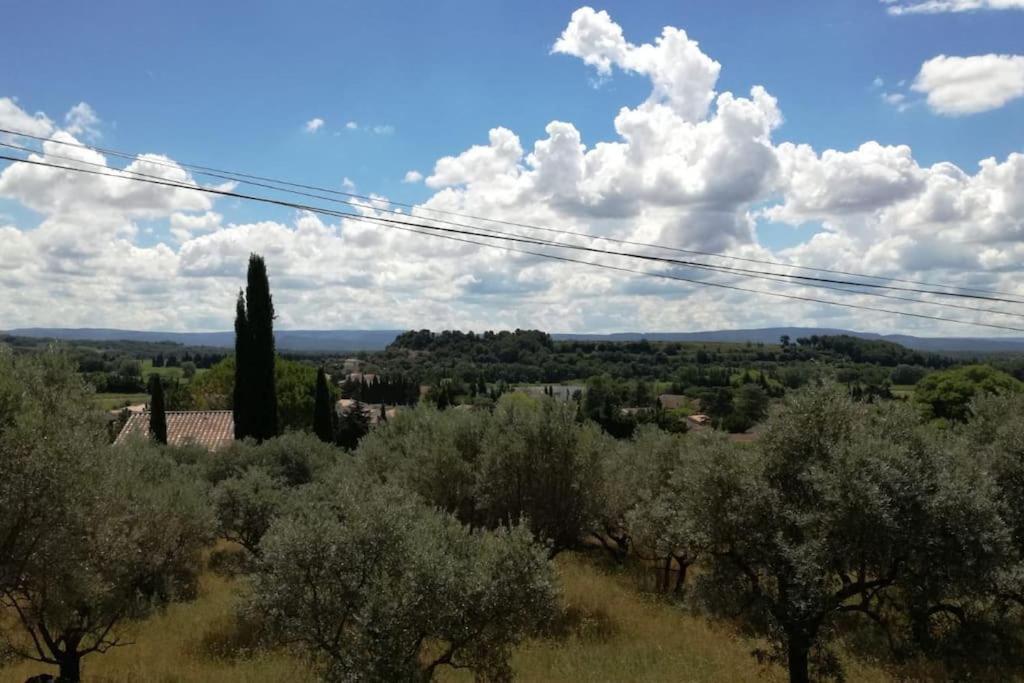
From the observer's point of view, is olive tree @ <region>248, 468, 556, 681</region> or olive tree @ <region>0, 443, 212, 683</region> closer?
olive tree @ <region>248, 468, 556, 681</region>

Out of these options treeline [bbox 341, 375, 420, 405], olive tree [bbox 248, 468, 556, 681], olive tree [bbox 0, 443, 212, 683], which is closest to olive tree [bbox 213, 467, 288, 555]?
olive tree [bbox 0, 443, 212, 683]

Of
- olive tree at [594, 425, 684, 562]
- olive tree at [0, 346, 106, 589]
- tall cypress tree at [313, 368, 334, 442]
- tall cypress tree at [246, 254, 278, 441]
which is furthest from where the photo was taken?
tall cypress tree at [313, 368, 334, 442]

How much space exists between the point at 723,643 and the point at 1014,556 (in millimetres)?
6841

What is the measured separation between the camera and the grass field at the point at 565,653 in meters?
14.5

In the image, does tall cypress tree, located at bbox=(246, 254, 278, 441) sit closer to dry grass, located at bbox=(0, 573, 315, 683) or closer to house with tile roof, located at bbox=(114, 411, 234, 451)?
house with tile roof, located at bbox=(114, 411, 234, 451)

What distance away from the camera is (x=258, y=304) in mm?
43969

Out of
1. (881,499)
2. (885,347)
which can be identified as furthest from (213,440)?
(885,347)

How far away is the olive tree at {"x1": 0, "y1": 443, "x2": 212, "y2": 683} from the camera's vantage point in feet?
35.7

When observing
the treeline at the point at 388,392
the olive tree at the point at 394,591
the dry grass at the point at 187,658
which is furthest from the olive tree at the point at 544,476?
the treeline at the point at 388,392

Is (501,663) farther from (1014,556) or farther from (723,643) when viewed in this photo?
(1014,556)

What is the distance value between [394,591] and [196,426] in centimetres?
3949

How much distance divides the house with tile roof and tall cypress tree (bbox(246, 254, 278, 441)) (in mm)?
2372

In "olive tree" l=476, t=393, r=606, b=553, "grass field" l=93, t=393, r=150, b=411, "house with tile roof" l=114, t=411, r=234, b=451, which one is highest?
"olive tree" l=476, t=393, r=606, b=553

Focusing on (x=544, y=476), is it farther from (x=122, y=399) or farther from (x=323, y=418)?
(x=122, y=399)
